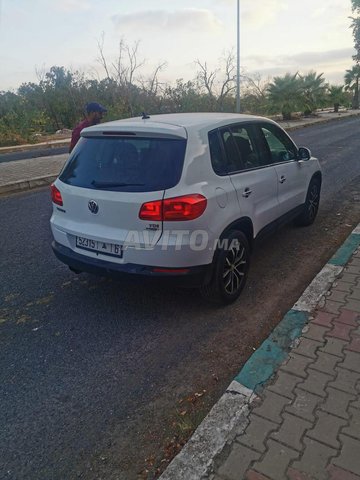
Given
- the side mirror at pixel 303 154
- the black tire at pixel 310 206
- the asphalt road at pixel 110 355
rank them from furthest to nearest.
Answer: the black tire at pixel 310 206 < the side mirror at pixel 303 154 < the asphalt road at pixel 110 355

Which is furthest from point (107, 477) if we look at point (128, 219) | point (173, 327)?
point (128, 219)

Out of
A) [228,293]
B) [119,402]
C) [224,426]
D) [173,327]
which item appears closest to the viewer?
[224,426]

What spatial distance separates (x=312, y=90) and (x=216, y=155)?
30270mm

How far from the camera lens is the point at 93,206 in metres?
3.03

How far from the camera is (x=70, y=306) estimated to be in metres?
3.47

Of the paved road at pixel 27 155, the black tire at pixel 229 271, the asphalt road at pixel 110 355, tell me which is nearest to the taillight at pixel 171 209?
the black tire at pixel 229 271

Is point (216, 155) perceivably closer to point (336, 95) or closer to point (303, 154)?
point (303, 154)

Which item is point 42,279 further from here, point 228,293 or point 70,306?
point 228,293

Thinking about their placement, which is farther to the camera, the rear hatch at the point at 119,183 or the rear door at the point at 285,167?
the rear door at the point at 285,167

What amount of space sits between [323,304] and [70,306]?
238cm

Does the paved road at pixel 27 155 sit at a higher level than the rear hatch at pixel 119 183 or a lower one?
lower

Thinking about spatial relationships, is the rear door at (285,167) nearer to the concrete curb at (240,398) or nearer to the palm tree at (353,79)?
the concrete curb at (240,398)

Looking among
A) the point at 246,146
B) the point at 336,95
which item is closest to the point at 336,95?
the point at 336,95

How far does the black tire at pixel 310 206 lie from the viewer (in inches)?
203
